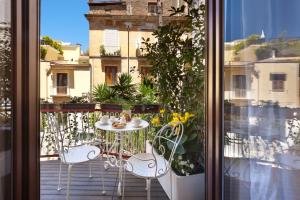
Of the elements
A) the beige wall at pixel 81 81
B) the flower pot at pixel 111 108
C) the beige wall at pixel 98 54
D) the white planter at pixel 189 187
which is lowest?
the white planter at pixel 189 187

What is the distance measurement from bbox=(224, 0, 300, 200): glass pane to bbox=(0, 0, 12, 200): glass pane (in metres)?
1.05

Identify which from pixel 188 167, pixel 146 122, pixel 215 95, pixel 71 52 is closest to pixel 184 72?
pixel 146 122

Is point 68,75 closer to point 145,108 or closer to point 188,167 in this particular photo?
point 145,108

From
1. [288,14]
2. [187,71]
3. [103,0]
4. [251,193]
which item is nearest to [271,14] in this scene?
[288,14]

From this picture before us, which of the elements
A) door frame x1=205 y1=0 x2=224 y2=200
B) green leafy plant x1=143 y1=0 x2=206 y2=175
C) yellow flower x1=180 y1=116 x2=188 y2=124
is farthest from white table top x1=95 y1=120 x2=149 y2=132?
door frame x1=205 y1=0 x2=224 y2=200

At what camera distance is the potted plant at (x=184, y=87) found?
238 cm

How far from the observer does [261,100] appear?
49.4 inches

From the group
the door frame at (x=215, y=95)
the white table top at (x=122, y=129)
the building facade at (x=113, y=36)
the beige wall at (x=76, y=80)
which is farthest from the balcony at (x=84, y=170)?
the beige wall at (x=76, y=80)

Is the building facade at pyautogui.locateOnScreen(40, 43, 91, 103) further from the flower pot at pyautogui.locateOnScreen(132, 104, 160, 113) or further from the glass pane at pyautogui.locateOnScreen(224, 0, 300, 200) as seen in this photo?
the glass pane at pyautogui.locateOnScreen(224, 0, 300, 200)

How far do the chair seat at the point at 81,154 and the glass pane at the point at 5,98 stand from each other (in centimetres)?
146

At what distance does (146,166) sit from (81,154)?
0.80m

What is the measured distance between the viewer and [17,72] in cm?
121

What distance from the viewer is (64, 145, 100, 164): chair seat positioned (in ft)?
8.85

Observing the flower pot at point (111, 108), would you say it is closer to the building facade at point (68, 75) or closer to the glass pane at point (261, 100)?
the glass pane at point (261, 100)
